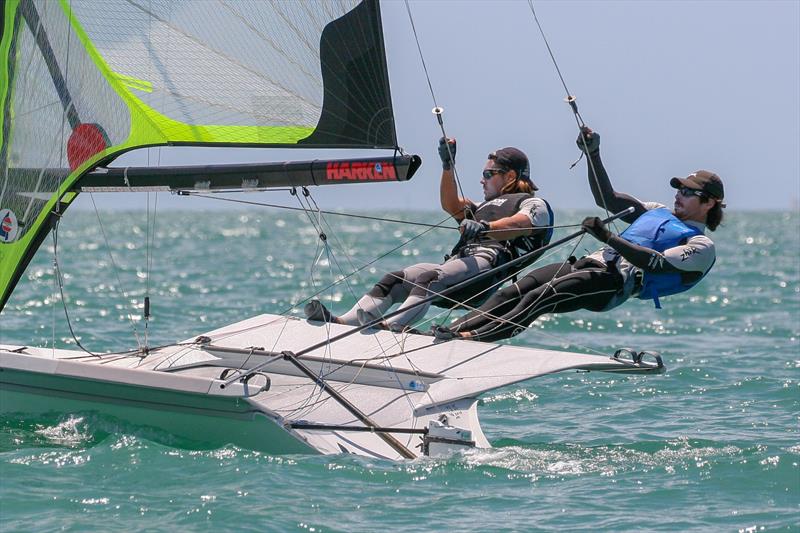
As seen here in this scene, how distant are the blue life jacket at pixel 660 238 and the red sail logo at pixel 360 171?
64.7 inches

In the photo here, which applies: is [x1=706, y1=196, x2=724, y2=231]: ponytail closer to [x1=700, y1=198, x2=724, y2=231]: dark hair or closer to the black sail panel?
[x1=700, y1=198, x2=724, y2=231]: dark hair

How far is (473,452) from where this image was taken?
5895 mm

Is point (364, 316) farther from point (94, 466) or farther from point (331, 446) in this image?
point (94, 466)

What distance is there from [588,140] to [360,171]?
5.07 ft

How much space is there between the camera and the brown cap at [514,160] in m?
7.21

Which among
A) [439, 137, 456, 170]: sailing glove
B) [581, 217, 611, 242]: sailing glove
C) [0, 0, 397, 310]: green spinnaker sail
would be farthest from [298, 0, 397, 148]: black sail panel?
[581, 217, 611, 242]: sailing glove

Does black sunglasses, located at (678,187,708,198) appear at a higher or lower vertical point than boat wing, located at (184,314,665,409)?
higher

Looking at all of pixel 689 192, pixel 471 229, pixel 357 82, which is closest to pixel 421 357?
pixel 471 229

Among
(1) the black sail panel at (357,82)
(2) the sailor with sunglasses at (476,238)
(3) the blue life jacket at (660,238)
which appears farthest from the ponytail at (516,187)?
(1) the black sail panel at (357,82)

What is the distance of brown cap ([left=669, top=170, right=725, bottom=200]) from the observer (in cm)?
692

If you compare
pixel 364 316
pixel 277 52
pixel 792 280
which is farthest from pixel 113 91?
pixel 792 280

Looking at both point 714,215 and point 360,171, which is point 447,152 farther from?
point 714,215

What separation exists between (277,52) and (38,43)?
1346 mm

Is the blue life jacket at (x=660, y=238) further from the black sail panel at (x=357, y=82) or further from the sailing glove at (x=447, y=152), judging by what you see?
the black sail panel at (x=357, y=82)
